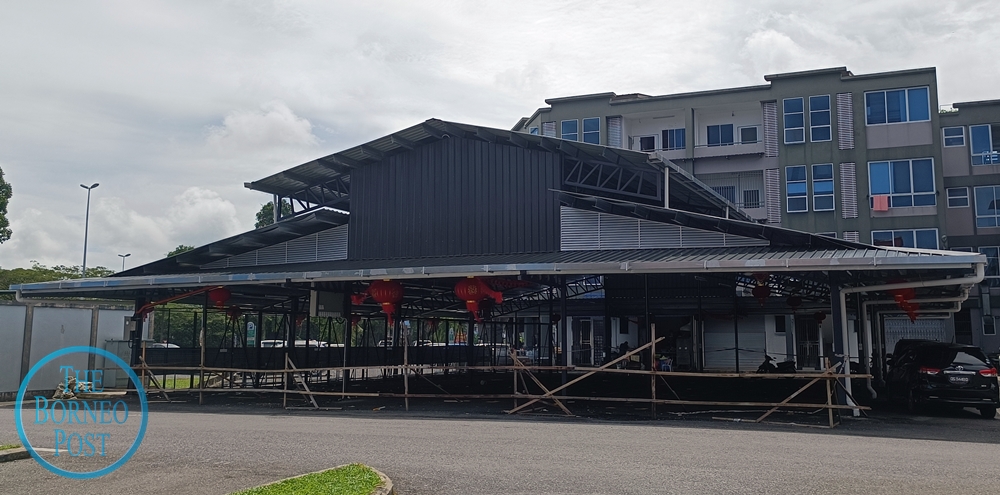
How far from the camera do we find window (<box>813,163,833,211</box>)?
3397 cm

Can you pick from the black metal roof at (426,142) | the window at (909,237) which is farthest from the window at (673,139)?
the black metal roof at (426,142)

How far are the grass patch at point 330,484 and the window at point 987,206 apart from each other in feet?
113

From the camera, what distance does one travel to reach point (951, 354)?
1589cm

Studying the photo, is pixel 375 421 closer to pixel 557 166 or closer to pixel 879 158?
pixel 557 166

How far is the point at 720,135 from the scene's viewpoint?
37.2 m

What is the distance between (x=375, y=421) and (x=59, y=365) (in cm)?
1483

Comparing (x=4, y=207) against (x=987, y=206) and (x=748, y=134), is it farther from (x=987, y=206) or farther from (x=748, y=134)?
(x=987, y=206)

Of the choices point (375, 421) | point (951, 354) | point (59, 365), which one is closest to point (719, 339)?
point (951, 354)

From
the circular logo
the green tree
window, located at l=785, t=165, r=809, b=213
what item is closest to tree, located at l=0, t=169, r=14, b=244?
the green tree

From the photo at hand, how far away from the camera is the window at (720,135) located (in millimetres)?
37000

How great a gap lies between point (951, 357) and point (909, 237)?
18.9 metres

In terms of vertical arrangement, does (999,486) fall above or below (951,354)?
below

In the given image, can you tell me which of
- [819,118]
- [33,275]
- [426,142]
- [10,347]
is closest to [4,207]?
[33,275]

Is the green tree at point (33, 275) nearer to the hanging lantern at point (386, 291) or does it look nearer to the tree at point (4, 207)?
the tree at point (4, 207)
